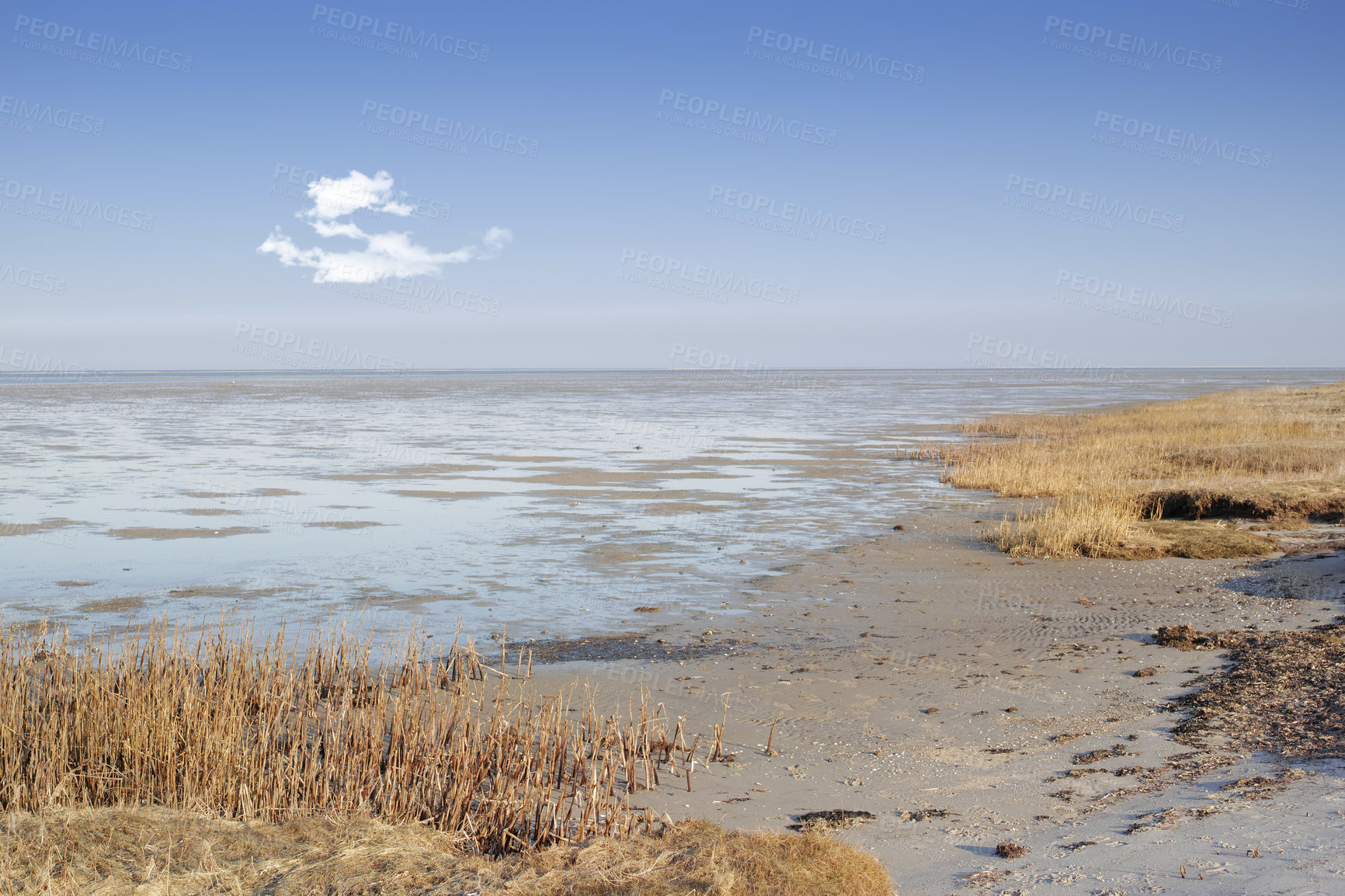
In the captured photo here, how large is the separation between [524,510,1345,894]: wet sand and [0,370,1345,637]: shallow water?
1.77 m

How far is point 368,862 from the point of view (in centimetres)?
Answer: 510

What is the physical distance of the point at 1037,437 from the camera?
114 feet

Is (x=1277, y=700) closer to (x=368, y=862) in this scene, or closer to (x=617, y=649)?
(x=617, y=649)

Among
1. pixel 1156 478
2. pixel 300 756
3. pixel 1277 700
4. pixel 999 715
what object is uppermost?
pixel 1156 478

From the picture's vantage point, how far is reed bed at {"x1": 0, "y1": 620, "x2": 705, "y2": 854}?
584 centimetres

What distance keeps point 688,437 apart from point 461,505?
18400mm

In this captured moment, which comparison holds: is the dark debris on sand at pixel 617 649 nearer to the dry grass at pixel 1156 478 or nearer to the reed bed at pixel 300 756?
the reed bed at pixel 300 756

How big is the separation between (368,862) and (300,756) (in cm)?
157

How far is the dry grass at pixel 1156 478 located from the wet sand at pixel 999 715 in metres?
0.79

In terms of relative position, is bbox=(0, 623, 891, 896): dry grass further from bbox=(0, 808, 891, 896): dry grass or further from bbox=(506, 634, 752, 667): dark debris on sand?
bbox=(506, 634, 752, 667): dark debris on sand

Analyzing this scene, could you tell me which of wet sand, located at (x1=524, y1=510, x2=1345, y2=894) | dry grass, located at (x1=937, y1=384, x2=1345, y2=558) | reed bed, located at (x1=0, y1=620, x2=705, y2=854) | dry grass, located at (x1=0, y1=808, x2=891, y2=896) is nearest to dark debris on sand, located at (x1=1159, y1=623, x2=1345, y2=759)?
wet sand, located at (x1=524, y1=510, x2=1345, y2=894)

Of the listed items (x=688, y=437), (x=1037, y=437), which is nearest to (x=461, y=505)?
(x=688, y=437)

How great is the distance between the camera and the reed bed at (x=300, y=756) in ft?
19.2

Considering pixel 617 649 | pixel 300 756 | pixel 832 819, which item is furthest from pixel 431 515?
pixel 832 819
